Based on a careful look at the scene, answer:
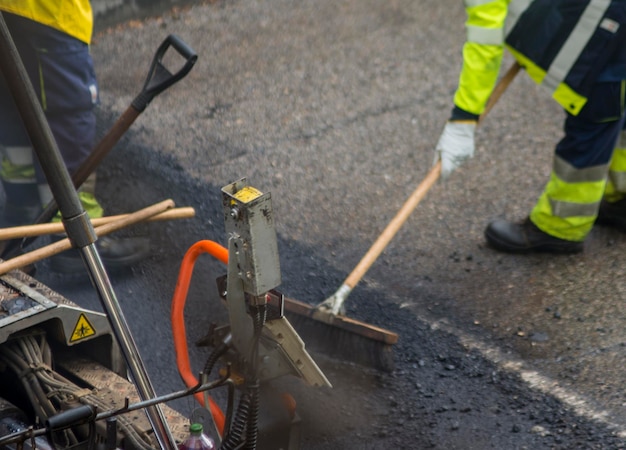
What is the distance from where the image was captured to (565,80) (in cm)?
387

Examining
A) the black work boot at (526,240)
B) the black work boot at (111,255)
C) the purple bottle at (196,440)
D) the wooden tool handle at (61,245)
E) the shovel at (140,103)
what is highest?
the shovel at (140,103)

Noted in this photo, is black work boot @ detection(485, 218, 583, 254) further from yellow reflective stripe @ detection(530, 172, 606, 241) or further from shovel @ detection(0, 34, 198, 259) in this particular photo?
shovel @ detection(0, 34, 198, 259)

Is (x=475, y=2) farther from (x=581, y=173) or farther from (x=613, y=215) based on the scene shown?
(x=613, y=215)

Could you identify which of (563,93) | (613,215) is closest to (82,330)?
(563,93)

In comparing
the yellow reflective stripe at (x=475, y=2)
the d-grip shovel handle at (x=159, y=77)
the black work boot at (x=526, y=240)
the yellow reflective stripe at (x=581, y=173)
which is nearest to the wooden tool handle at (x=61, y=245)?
the d-grip shovel handle at (x=159, y=77)

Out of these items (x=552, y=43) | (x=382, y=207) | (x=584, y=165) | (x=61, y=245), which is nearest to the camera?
(x=61, y=245)

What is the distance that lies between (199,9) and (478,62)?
147 inches

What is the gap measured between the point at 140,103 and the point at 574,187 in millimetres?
2021

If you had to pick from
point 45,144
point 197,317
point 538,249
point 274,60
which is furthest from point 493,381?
point 274,60

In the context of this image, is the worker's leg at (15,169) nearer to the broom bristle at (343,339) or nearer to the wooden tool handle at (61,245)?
the wooden tool handle at (61,245)

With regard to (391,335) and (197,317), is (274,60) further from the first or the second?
(391,335)

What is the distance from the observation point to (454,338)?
368 cm

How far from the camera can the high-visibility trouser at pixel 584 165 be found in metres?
3.87

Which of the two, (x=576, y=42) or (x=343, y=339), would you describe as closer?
(x=343, y=339)
